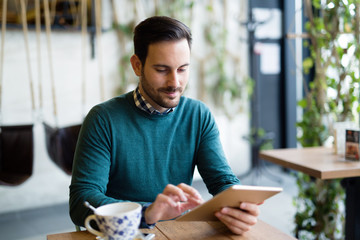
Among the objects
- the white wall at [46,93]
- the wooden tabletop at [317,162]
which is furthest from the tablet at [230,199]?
the white wall at [46,93]

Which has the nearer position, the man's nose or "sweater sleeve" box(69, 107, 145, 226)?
"sweater sleeve" box(69, 107, 145, 226)

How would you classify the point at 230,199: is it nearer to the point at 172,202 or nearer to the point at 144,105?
the point at 172,202

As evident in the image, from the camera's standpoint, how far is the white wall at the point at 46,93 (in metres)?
3.41

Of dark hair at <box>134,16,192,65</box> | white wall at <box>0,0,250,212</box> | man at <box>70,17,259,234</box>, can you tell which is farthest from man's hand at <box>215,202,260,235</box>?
white wall at <box>0,0,250,212</box>

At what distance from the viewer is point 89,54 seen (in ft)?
12.3

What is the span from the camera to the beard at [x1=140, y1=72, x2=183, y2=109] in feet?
4.36

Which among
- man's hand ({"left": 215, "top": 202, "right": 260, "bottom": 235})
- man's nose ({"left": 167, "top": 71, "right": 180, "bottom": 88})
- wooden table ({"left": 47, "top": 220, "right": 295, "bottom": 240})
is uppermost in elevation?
man's nose ({"left": 167, "top": 71, "right": 180, "bottom": 88})

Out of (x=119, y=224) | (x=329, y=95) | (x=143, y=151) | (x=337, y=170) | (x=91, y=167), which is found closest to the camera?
(x=119, y=224)

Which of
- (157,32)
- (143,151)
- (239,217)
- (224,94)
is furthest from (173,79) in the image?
(224,94)

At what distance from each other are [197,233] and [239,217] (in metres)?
0.13

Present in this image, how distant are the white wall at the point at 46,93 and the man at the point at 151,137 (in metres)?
2.26

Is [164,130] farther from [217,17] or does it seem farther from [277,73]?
[277,73]

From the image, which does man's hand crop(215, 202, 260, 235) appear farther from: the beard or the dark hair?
the dark hair

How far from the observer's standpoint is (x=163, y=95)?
1337mm
